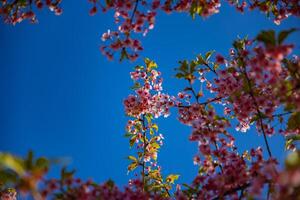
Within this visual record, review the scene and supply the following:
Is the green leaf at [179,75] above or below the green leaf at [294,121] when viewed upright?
above

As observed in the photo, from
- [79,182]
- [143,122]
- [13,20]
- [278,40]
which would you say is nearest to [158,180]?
[143,122]

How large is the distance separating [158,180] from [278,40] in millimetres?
5194

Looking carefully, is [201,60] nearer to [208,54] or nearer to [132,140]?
[208,54]

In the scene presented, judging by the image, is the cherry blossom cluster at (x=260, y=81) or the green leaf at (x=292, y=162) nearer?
the green leaf at (x=292, y=162)

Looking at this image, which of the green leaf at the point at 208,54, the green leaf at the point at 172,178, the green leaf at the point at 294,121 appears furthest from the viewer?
the green leaf at the point at 172,178

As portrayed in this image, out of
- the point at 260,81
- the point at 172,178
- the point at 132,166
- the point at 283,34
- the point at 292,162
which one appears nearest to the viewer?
the point at 292,162

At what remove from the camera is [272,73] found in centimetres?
453

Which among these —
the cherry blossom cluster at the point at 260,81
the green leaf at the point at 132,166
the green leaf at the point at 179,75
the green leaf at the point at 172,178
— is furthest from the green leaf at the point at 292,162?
the green leaf at the point at 132,166

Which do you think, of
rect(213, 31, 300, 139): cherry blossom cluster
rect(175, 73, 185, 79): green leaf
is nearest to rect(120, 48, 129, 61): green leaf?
rect(175, 73, 185, 79): green leaf

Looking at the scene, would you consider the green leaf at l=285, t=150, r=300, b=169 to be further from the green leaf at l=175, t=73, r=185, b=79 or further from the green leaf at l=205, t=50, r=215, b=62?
the green leaf at l=205, t=50, r=215, b=62

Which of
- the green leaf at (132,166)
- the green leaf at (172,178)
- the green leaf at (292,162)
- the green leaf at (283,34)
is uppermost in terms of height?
the green leaf at (132,166)

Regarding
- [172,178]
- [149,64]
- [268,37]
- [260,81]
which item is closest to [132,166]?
[172,178]

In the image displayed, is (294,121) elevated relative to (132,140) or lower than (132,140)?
lower

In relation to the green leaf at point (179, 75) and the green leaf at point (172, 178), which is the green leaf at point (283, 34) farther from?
the green leaf at point (172, 178)
